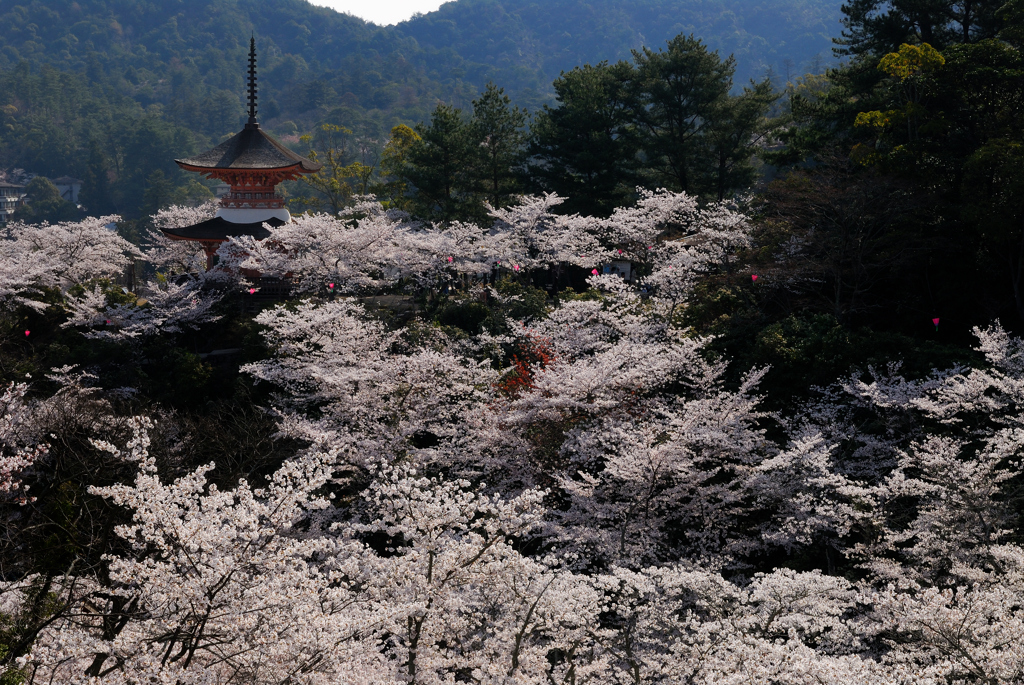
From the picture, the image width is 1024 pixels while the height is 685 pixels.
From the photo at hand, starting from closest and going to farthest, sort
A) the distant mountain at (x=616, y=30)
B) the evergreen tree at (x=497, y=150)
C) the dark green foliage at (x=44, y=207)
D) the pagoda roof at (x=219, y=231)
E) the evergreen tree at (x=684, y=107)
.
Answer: the pagoda roof at (x=219, y=231)
the evergreen tree at (x=684, y=107)
the evergreen tree at (x=497, y=150)
the dark green foliage at (x=44, y=207)
the distant mountain at (x=616, y=30)

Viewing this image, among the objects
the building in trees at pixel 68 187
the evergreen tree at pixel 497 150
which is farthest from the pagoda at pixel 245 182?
the building in trees at pixel 68 187

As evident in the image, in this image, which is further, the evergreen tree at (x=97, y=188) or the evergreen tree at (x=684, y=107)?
the evergreen tree at (x=97, y=188)

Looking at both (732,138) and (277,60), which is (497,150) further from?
(277,60)

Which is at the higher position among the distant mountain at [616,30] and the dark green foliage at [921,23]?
the distant mountain at [616,30]

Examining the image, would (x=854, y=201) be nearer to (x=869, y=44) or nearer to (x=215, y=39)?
(x=869, y=44)

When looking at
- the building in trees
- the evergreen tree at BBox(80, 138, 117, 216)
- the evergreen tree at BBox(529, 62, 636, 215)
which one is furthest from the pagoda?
the building in trees

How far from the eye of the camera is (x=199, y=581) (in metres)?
6.34

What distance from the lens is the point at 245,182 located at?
1139 inches

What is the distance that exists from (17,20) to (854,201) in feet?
583

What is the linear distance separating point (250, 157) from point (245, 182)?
99 centimetres

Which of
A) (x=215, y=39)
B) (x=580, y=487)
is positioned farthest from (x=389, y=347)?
(x=215, y=39)

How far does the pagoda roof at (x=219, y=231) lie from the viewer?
27.2 m

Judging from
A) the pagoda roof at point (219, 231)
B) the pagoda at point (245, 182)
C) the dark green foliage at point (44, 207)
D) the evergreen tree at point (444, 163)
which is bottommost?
the dark green foliage at point (44, 207)

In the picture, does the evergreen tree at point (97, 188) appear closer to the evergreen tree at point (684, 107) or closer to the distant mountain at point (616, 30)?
the evergreen tree at point (684, 107)
